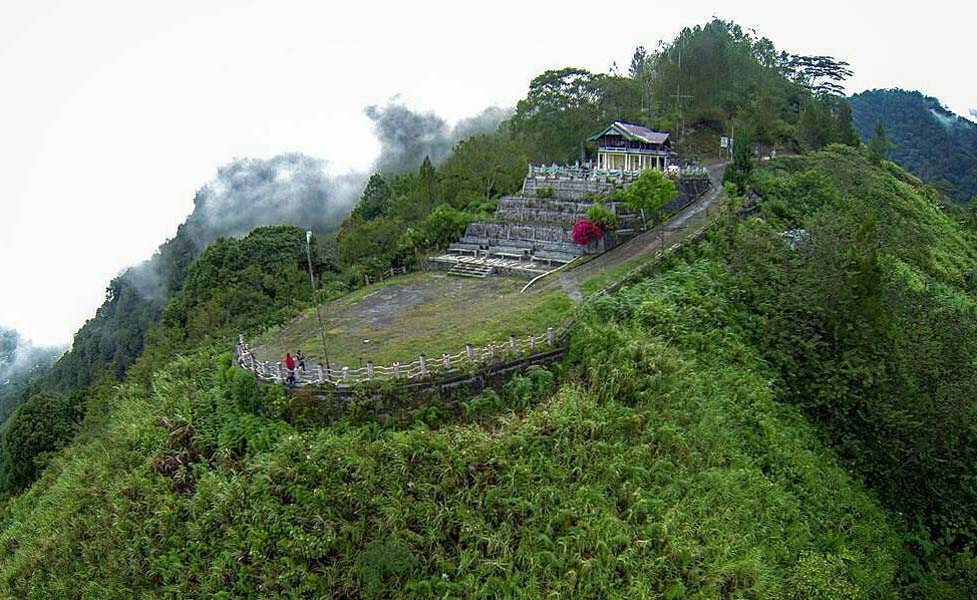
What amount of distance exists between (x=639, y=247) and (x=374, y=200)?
21.8 metres

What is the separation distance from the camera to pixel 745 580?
500 inches

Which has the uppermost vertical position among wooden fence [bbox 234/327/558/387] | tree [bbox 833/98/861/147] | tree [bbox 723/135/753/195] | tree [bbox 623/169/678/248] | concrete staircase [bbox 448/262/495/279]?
tree [bbox 833/98/861/147]

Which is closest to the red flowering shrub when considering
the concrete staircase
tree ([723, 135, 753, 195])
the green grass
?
the green grass

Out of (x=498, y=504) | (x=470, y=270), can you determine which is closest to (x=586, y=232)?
(x=470, y=270)

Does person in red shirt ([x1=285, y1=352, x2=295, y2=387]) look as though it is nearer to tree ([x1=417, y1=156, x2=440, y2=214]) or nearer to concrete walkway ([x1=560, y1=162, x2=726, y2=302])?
concrete walkway ([x1=560, y1=162, x2=726, y2=302])

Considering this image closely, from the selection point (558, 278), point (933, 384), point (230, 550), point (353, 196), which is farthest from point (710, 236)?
point (353, 196)

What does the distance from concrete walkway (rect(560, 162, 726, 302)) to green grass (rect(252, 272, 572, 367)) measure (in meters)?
0.76

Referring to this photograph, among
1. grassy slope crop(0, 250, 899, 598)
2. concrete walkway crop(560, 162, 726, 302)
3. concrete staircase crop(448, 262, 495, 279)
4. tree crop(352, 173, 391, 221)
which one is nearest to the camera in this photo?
Answer: grassy slope crop(0, 250, 899, 598)

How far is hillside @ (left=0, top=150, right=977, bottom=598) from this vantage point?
1319 cm

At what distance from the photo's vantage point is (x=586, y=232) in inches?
1077

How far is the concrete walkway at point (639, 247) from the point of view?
24766 millimetres

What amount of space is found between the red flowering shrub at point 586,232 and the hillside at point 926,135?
206ft

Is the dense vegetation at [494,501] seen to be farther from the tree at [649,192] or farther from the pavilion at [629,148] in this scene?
the pavilion at [629,148]

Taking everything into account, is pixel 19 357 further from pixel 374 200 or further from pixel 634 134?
pixel 634 134
